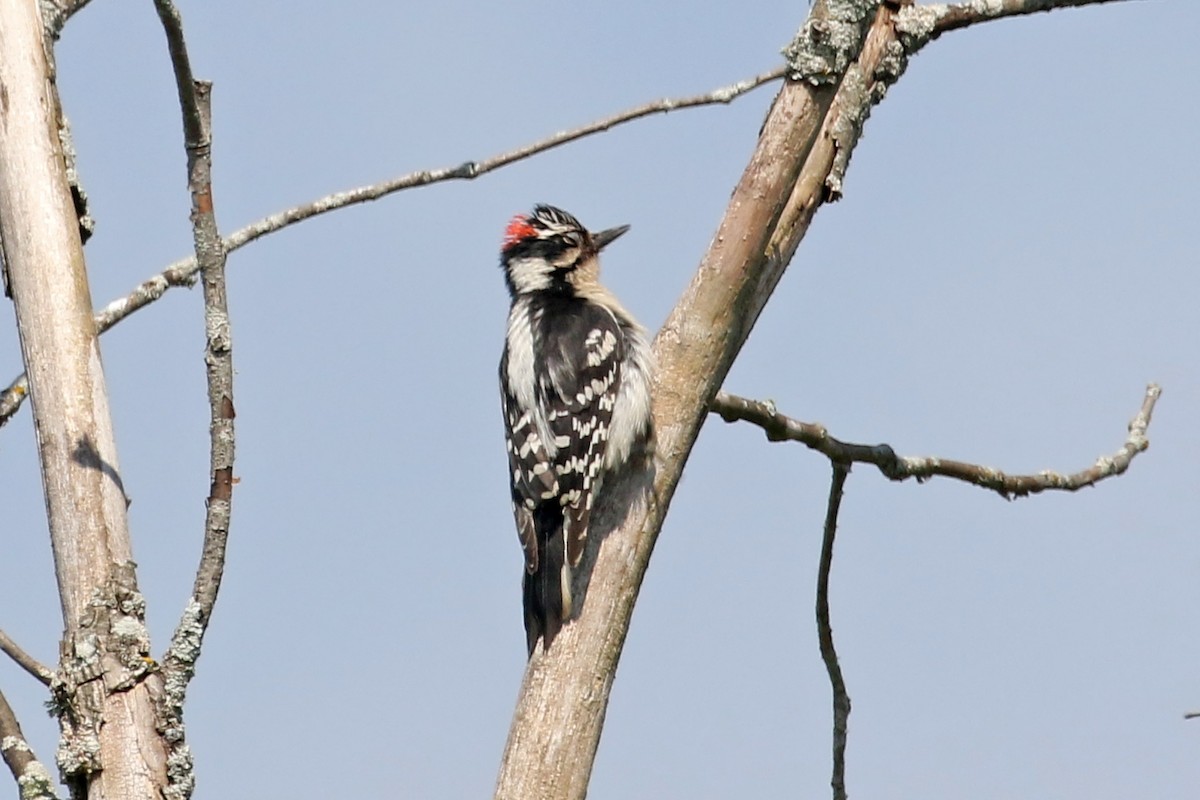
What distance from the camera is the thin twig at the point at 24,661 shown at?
2.68m

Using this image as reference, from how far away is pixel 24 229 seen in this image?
10.0 ft

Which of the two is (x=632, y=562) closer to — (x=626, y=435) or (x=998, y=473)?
(x=626, y=435)

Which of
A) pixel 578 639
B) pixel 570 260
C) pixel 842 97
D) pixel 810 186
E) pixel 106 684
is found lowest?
pixel 106 684

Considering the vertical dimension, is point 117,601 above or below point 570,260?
below

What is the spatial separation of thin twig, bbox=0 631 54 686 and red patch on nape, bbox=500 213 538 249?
11.4 feet

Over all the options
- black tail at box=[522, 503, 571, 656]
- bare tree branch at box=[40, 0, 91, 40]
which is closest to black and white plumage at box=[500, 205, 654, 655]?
black tail at box=[522, 503, 571, 656]

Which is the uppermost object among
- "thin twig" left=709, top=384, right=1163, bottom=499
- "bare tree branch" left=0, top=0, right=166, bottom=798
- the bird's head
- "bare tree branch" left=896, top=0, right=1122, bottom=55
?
the bird's head

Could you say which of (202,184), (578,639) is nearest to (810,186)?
(578,639)

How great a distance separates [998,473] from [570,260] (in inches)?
81.0

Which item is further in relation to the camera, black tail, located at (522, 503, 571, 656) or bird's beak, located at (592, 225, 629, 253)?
bird's beak, located at (592, 225, 629, 253)

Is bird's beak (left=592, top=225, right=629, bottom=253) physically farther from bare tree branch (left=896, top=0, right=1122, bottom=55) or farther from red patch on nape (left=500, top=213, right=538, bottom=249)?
bare tree branch (left=896, top=0, right=1122, bottom=55)

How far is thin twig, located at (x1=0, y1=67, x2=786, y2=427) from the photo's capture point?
3.19 metres

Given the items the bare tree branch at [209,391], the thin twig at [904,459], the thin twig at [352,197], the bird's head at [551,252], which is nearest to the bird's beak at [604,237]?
the bird's head at [551,252]

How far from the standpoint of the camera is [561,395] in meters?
4.95
